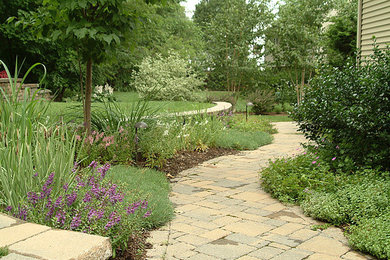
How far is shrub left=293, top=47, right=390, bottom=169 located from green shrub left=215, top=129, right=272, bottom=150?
7.54 ft

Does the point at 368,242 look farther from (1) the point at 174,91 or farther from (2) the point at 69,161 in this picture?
(1) the point at 174,91

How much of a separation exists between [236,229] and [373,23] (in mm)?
6650

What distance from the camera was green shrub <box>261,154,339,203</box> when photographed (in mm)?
4271

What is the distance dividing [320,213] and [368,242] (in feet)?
2.43

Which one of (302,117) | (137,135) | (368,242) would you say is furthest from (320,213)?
(137,135)

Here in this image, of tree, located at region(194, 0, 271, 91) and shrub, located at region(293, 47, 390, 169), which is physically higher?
tree, located at region(194, 0, 271, 91)

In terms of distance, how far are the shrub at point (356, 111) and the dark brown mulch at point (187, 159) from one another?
1.79 metres

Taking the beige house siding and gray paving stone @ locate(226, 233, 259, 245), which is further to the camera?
the beige house siding

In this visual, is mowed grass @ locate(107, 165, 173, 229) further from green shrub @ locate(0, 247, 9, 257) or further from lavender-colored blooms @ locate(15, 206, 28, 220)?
green shrub @ locate(0, 247, 9, 257)

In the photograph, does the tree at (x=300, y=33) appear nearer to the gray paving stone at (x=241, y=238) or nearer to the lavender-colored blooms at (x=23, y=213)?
the gray paving stone at (x=241, y=238)

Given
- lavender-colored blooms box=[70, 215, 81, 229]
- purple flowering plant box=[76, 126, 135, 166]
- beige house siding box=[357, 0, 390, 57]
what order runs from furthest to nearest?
beige house siding box=[357, 0, 390, 57]
purple flowering plant box=[76, 126, 135, 166]
lavender-colored blooms box=[70, 215, 81, 229]

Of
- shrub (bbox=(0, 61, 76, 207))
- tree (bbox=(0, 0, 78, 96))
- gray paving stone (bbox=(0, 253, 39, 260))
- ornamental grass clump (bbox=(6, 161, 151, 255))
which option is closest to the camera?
gray paving stone (bbox=(0, 253, 39, 260))

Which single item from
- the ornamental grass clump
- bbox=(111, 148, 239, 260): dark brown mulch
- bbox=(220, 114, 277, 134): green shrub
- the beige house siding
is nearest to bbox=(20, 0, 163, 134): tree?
bbox=(111, 148, 239, 260): dark brown mulch

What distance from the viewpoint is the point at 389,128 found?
15.1 feet
